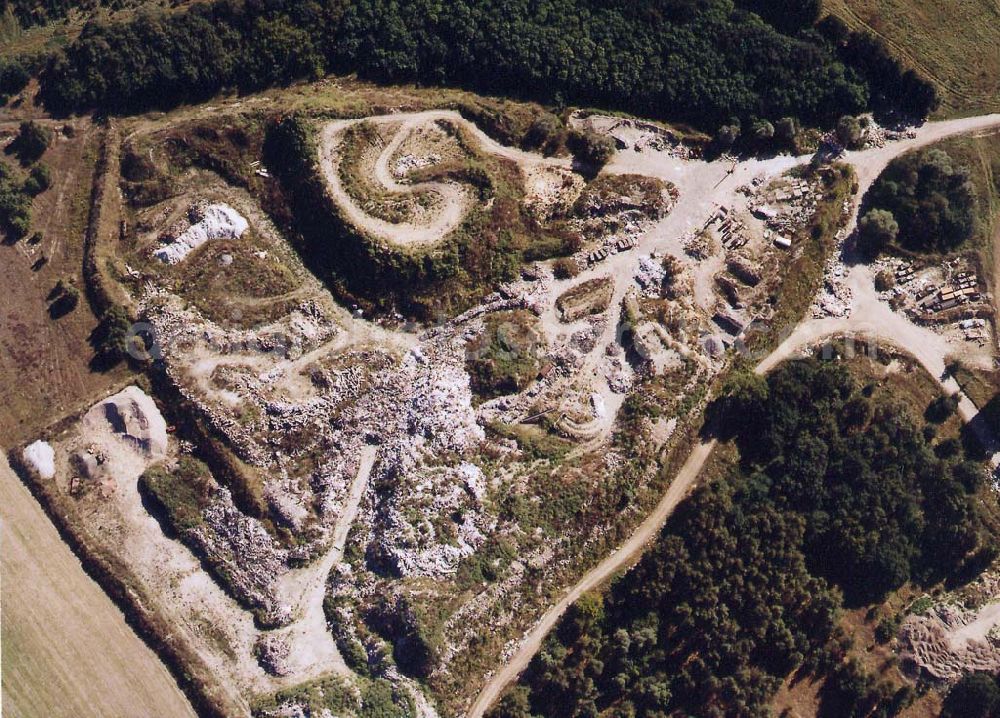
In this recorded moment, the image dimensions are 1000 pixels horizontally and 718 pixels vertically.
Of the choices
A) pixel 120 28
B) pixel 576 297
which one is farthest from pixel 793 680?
pixel 120 28

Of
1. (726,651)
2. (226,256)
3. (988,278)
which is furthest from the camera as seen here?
(988,278)

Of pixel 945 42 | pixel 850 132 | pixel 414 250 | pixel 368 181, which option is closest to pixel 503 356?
pixel 414 250

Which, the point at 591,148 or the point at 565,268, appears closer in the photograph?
the point at 565,268

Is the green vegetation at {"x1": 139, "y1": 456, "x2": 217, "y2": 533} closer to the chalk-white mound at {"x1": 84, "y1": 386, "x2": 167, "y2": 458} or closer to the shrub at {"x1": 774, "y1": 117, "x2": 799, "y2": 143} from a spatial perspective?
the chalk-white mound at {"x1": 84, "y1": 386, "x2": 167, "y2": 458}

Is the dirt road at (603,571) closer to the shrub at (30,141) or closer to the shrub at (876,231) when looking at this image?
the shrub at (876,231)

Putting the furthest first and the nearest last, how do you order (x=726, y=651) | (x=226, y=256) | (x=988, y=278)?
(x=988, y=278) → (x=226, y=256) → (x=726, y=651)

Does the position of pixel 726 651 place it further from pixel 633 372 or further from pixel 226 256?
pixel 226 256

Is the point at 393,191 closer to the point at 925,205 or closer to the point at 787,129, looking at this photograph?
the point at 787,129
